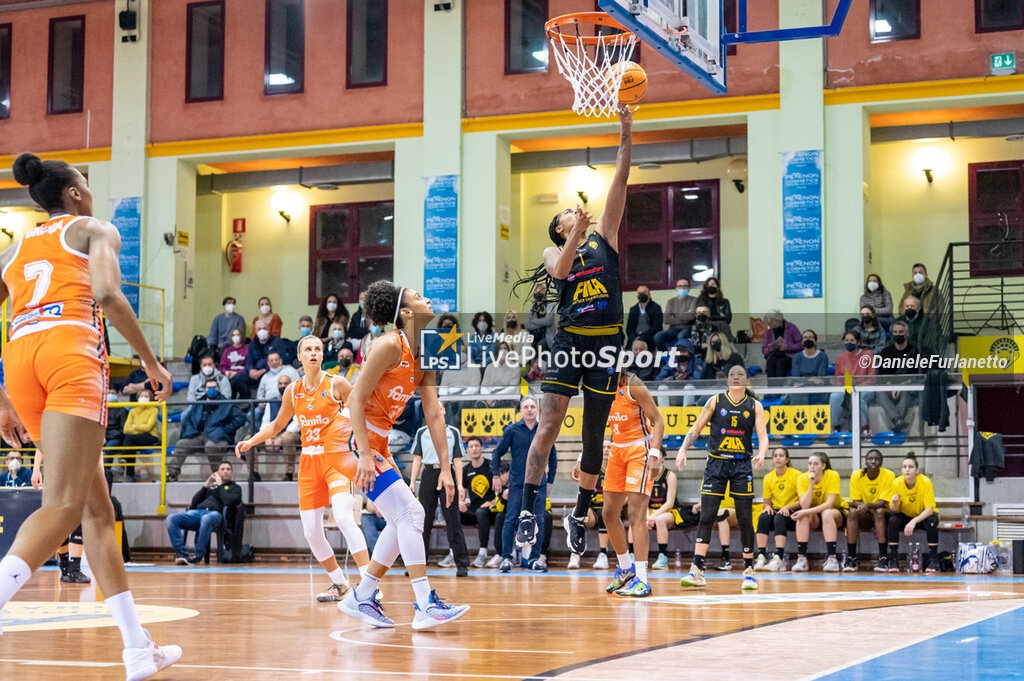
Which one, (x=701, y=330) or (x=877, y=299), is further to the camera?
(x=877, y=299)

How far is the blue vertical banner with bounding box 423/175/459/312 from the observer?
829 inches

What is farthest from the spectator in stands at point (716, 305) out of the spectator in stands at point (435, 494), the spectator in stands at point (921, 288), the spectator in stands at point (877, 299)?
the spectator in stands at point (435, 494)

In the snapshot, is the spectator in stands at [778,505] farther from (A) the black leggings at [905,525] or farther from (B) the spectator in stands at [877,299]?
(B) the spectator in stands at [877,299]

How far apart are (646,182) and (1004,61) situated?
7003mm

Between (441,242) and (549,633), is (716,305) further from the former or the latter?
(549,633)

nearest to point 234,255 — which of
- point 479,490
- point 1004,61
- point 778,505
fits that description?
point 479,490

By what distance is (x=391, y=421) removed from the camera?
7383 millimetres

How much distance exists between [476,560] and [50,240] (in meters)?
10.3

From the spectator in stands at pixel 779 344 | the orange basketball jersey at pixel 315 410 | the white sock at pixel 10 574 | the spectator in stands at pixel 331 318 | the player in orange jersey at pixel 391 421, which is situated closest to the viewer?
the white sock at pixel 10 574

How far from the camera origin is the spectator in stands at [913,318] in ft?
55.6

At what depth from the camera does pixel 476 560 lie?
14891 mm

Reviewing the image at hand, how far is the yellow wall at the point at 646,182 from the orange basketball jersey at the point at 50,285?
17307 mm

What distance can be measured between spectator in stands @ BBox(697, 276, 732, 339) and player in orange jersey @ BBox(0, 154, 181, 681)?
13431mm

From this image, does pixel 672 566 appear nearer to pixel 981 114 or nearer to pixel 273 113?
pixel 981 114
